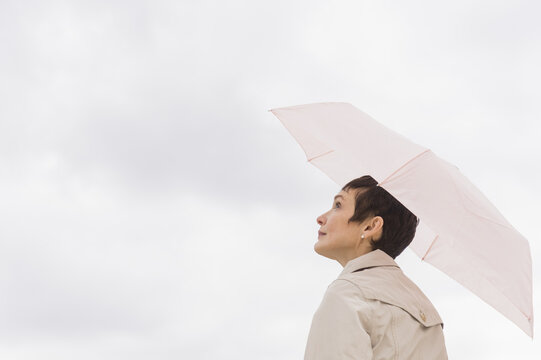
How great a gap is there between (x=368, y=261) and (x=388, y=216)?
1.19ft

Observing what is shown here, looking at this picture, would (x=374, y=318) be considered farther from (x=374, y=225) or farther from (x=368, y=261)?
(x=374, y=225)

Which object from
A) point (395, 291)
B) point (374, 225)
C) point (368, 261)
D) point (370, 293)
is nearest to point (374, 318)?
point (370, 293)

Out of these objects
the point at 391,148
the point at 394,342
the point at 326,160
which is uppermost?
the point at 326,160

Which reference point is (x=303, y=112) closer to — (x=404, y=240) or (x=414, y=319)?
(x=404, y=240)

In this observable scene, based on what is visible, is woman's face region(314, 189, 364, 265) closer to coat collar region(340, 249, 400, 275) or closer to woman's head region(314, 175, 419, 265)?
woman's head region(314, 175, 419, 265)

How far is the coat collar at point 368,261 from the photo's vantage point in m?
4.22

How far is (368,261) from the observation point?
13.9ft

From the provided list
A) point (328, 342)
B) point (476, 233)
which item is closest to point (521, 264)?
point (476, 233)

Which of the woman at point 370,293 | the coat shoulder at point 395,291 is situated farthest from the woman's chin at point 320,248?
the coat shoulder at point 395,291

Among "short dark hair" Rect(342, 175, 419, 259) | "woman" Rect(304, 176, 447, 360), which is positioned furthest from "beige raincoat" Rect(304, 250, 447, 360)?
"short dark hair" Rect(342, 175, 419, 259)

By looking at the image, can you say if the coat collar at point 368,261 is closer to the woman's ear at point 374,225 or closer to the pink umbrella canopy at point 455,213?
the woman's ear at point 374,225

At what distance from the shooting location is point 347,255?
14.6 feet

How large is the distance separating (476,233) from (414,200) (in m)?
0.44

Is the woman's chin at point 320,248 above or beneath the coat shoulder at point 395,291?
above
